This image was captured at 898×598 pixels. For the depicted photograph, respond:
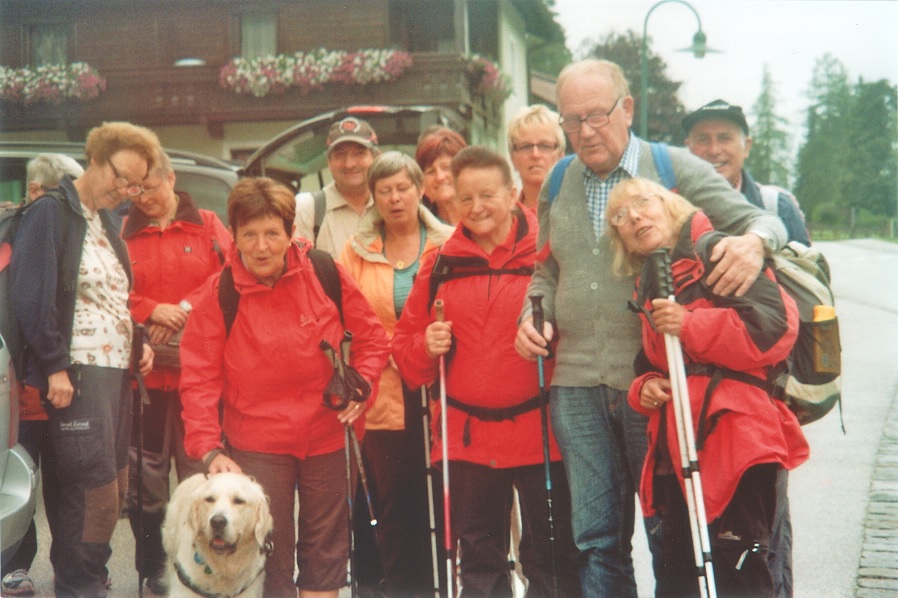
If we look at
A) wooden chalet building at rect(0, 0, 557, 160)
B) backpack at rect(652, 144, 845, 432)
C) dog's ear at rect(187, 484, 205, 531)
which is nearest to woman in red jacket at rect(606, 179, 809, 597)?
backpack at rect(652, 144, 845, 432)

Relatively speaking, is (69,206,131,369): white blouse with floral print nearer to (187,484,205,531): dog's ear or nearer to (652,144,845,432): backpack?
(187,484,205,531): dog's ear

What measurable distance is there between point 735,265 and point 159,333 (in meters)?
2.93

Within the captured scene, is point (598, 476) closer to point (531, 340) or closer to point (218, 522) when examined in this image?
point (531, 340)

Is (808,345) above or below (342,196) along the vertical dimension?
below

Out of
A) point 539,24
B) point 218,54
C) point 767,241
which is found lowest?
point 767,241

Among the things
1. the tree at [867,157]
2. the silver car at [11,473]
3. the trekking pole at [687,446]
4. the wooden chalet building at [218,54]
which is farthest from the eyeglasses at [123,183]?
the tree at [867,157]

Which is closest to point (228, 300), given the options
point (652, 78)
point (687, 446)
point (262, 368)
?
point (262, 368)

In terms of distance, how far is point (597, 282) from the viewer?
11.6ft

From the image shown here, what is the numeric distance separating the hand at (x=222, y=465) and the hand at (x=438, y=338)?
34.6 inches

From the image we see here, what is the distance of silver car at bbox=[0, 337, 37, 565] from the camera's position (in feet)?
12.9

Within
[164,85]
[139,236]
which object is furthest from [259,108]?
[139,236]

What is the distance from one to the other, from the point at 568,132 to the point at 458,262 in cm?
72

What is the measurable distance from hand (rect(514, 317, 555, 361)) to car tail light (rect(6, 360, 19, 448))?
2063 mm

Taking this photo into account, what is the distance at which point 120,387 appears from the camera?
430 cm
